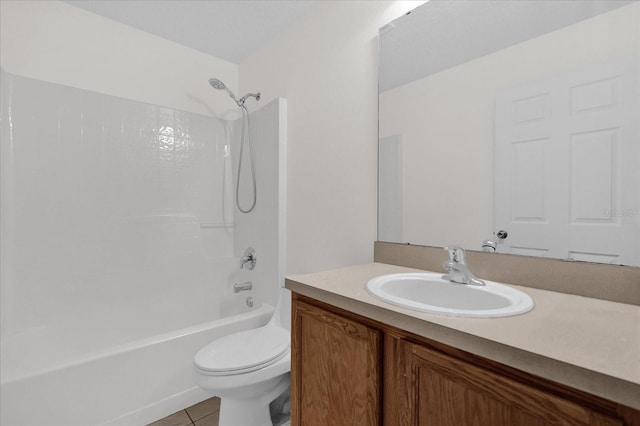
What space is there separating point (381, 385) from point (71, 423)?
1452 millimetres

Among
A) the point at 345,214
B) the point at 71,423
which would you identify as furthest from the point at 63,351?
the point at 345,214

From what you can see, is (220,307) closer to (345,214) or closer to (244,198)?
(244,198)

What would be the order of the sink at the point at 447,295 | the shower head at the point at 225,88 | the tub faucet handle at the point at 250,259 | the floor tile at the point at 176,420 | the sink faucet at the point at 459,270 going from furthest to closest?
the tub faucet handle at the point at 250,259
the shower head at the point at 225,88
the floor tile at the point at 176,420
the sink faucet at the point at 459,270
the sink at the point at 447,295

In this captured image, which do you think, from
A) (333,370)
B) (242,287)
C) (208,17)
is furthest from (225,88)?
(333,370)

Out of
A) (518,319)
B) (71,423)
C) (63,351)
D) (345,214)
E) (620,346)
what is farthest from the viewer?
(63,351)

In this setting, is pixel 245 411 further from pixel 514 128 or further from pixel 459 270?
pixel 514 128

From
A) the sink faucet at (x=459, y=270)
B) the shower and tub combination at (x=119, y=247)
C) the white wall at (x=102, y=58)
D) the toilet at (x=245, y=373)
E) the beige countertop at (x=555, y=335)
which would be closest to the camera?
the beige countertop at (x=555, y=335)

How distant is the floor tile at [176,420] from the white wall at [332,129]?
96 centimetres

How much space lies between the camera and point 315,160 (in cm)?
176

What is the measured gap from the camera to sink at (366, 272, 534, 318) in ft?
2.36

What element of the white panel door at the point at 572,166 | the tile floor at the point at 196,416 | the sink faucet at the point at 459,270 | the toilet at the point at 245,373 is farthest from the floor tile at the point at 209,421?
the white panel door at the point at 572,166

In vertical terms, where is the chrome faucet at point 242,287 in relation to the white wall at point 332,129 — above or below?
below

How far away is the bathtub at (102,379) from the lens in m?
1.20

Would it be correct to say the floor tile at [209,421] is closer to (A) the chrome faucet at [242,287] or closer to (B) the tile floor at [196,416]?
(B) the tile floor at [196,416]
